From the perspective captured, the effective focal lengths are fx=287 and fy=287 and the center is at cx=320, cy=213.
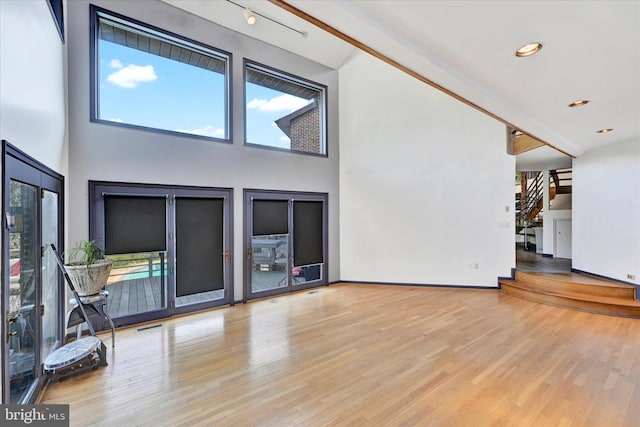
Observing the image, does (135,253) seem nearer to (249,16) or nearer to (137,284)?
(137,284)

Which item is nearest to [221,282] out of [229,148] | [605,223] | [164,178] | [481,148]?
[164,178]

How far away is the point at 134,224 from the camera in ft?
14.2

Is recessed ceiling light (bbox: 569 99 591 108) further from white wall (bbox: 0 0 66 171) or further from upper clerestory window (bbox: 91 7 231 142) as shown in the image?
white wall (bbox: 0 0 66 171)

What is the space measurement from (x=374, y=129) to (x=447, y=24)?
4.88 meters

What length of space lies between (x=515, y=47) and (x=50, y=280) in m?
5.08

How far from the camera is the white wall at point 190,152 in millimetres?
3939

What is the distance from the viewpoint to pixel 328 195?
22.0 ft

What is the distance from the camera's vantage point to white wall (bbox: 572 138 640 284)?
500cm

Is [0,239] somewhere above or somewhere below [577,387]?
above

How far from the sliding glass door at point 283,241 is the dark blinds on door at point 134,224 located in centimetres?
145

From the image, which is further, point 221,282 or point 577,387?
point 221,282

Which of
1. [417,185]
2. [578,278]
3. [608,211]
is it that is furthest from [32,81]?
[608,211]

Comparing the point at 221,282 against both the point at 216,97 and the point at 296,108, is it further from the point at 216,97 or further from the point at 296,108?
the point at 296,108

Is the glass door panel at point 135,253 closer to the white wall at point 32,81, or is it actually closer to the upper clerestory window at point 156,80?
the white wall at point 32,81
